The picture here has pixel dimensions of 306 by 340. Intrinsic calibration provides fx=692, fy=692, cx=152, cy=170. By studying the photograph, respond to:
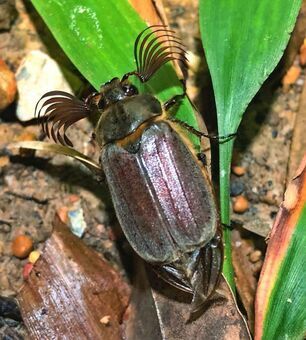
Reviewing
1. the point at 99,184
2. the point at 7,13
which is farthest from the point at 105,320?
the point at 7,13

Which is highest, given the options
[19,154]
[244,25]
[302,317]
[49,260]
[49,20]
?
[49,20]

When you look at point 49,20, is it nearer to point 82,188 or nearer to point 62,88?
point 62,88

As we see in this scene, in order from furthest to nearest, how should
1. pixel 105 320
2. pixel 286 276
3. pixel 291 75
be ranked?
pixel 291 75
pixel 105 320
pixel 286 276

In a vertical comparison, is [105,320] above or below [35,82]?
below

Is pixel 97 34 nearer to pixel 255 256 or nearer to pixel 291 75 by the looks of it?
pixel 291 75

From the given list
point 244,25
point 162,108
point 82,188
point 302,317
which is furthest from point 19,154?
point 302,317

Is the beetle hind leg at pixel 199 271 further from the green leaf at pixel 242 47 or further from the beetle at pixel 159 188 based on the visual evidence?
the green leaf at pixel 242 47
